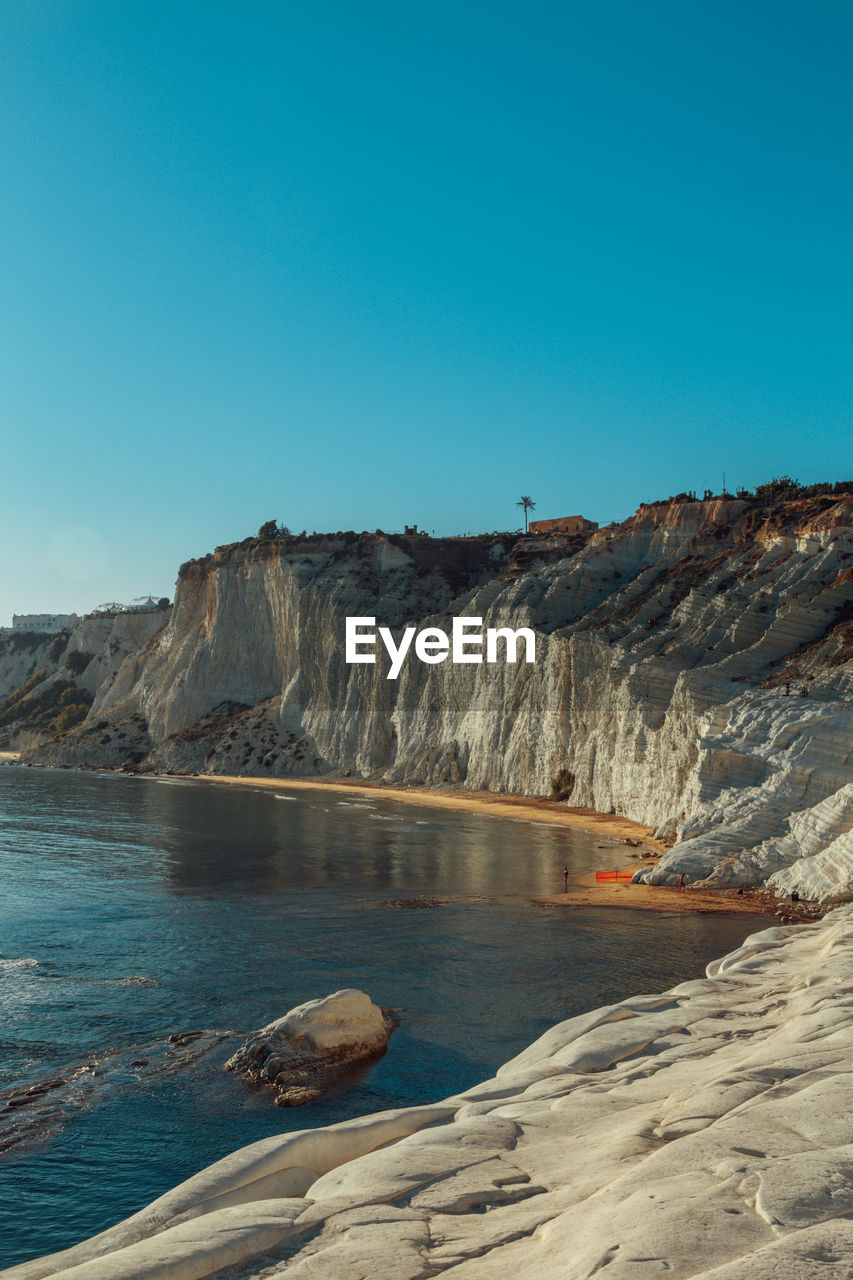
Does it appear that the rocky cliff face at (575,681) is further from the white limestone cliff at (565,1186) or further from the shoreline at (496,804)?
the white limestone cliff at (565,1186)

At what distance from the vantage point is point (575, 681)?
57.8m

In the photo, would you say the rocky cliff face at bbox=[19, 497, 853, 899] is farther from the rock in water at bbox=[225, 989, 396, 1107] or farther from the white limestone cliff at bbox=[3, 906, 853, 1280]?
the white limestone cliff at bbox=[3, 906, 853, 1280]

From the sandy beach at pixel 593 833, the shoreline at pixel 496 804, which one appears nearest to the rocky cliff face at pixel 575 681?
the sandy beach at pixel 593 833

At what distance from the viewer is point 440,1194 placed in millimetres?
8570

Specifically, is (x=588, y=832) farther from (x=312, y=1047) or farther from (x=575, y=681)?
(x=312, y=1047)

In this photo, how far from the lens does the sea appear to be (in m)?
13.9

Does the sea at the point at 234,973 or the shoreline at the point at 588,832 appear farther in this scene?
the shoreline at the point at 588,832

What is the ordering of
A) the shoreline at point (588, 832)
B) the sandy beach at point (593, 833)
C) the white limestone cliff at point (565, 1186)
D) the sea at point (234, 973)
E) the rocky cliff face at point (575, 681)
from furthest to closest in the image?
the rocky cliff face at point (575, 681)
the sandy beach at point (593, 833)
the shoreline at point (588, 832)
the sea at point (234, 973)
the white limestone cliff at point (565, 1186)

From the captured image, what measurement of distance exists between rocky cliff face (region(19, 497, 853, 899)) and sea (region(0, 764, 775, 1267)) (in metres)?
5.73

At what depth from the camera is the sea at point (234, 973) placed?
13891 mm

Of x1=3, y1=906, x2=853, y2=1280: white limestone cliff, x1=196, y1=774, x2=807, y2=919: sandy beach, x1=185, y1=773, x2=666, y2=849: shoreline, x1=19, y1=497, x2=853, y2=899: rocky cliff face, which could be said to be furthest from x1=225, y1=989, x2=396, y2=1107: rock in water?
x1=185, y1=773, x2=666, y2=849: shoreline

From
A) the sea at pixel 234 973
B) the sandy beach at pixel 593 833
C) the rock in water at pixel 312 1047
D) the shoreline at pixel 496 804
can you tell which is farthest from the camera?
the shoreline at pixel 496 804

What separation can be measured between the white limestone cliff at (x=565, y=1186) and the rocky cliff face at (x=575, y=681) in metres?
17.1

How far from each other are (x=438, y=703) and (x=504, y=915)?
154 ft
